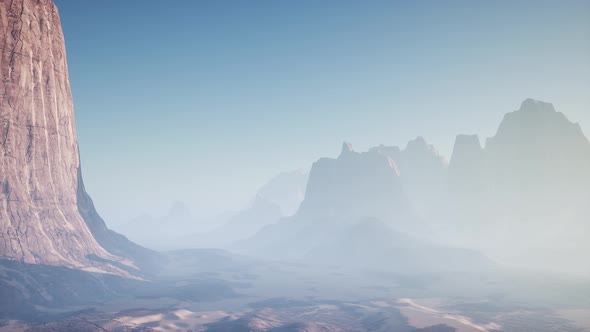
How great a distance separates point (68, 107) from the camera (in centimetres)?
13450

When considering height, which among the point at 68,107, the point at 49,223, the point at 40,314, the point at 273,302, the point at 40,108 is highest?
the point at 68,107

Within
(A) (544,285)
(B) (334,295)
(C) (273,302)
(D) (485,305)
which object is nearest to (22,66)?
(C) (273,302)

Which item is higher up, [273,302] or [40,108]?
[40,108]

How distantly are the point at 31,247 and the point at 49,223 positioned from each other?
11.8 m

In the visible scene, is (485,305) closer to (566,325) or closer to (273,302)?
(566,325)

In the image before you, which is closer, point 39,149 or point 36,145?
point 36,145

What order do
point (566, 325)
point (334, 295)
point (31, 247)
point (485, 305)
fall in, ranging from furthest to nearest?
1. point (334, 295)
2. point (485, 305)
3. point (31, 247)
4. point (566, 325)

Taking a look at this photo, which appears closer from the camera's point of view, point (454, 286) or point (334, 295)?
point (334, 295)

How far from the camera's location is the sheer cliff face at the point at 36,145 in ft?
336

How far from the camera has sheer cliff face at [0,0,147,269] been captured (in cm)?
10250

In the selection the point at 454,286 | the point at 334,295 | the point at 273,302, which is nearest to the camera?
the point at 273,302

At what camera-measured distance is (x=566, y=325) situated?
88188mm

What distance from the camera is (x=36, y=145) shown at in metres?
113

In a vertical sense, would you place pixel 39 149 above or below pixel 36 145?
below
